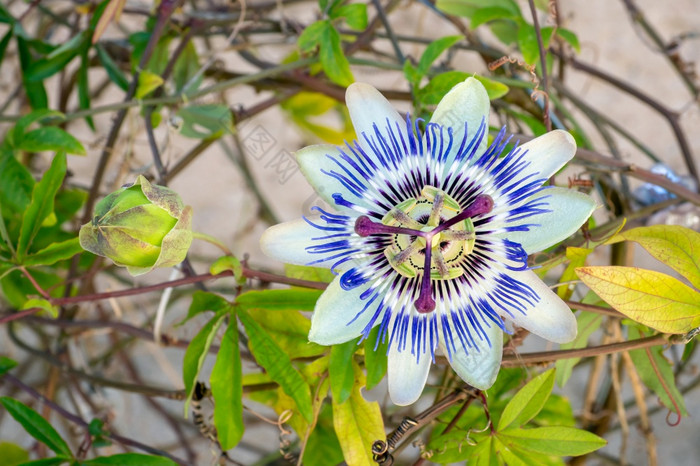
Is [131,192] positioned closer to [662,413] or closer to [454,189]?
[454,189]

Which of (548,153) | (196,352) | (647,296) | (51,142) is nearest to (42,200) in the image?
(51,142)

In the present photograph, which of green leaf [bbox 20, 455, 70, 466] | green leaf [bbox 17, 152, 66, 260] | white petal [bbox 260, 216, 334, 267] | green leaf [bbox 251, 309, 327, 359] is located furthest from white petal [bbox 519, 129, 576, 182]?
green leaf [bbox 20, 455, 70, 466]

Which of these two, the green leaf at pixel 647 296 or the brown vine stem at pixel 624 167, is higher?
the brown vine stem at pixel 624 167

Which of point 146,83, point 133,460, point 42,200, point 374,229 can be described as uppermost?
point 146,83

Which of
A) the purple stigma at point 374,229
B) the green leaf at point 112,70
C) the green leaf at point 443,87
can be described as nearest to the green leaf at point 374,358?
the purple stigma at point 374,229

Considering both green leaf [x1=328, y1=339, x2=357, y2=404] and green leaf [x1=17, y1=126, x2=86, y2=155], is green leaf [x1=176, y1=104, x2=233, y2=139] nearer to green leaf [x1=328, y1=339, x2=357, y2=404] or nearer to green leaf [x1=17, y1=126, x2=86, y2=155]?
green leaf [x1=17, y1=126, x2=86, y2=155]

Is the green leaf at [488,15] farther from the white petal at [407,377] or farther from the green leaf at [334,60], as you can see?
the white petal at [407,377]

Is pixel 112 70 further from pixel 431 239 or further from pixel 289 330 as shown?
pixel 431 239
